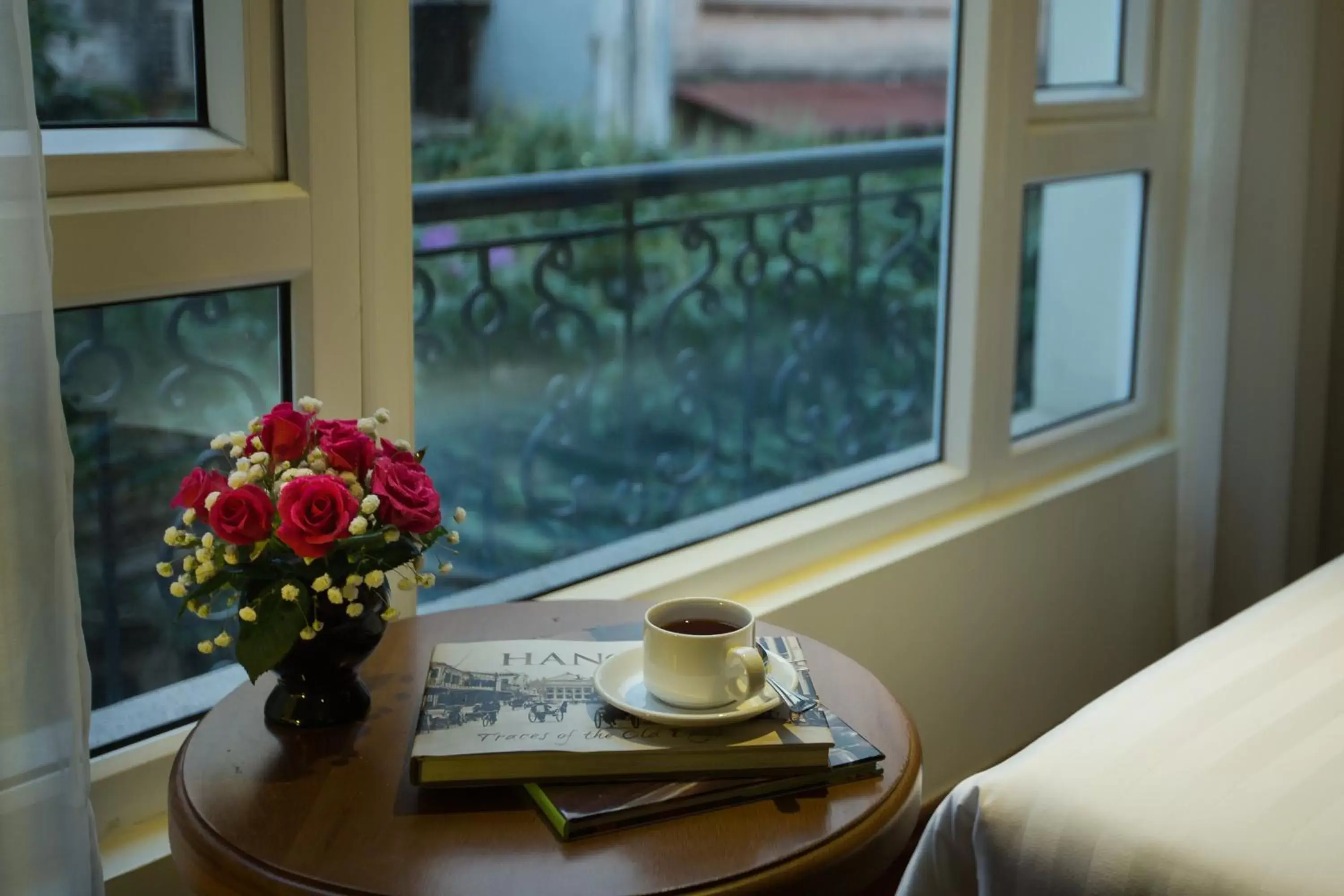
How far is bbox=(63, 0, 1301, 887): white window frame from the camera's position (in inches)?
50.9

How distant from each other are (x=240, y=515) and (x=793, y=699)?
43 cm

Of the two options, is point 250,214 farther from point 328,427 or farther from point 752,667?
point 752,667

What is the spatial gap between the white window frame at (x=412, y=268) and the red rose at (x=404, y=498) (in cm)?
33

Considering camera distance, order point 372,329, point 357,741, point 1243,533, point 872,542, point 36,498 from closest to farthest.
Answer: point 36,498 → point 357,741 → point 372,329 → point 872,542 → point 1243,533

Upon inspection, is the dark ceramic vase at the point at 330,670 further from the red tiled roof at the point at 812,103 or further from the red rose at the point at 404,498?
the red tiled roof at the point at 812,103

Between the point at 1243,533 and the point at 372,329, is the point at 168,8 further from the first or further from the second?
the point at 1243,533


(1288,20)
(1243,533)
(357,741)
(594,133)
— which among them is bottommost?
(1243,533)

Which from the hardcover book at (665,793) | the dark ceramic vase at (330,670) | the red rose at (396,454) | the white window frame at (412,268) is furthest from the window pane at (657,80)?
the hardcover book at (665,793)

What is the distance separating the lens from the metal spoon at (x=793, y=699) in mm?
1098

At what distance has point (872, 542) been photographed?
2150 mm

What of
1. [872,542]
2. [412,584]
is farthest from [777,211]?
[412,584]

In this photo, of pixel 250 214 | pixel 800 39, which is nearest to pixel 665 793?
pixel 250 214

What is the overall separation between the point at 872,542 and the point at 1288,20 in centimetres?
112

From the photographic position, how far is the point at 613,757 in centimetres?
103
